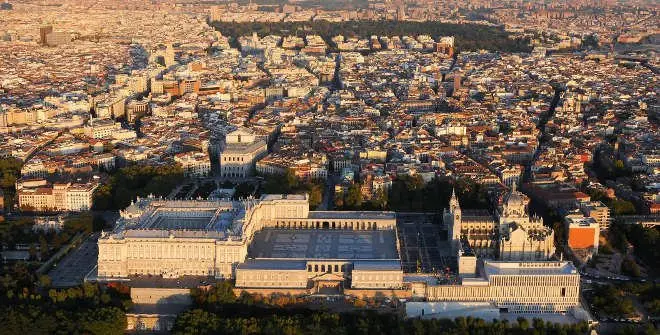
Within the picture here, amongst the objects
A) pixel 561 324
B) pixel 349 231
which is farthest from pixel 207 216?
pixel 561 324

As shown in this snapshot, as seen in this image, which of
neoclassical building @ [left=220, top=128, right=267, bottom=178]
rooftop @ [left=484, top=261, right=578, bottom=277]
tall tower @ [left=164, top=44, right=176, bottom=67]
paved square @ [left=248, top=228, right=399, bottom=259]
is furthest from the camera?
tall tower @ [left=164, top=44, right=176, bottom=67]

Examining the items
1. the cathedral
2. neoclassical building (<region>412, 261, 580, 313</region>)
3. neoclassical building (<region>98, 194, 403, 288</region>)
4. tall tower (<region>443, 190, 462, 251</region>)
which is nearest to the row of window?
neoclassical building (<region>98, 194, 403, 288</region>)

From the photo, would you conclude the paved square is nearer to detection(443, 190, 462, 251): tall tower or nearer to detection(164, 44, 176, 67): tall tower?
detection(443, 190, 462, 251): tall tower

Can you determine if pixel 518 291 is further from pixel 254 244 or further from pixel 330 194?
pixel 330 194

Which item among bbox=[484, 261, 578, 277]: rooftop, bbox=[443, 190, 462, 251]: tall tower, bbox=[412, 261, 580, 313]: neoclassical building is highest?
bbox=[443, 190, 462, 251]: tall tower

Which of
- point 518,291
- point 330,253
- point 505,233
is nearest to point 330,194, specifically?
point 330,253

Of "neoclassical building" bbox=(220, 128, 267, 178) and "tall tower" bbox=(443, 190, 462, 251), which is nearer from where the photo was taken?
"tall tower" bbox=(443, 190, 462, 251)

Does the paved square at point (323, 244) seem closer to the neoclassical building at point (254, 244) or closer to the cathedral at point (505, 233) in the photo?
the neoclassical building at point (254, 244)

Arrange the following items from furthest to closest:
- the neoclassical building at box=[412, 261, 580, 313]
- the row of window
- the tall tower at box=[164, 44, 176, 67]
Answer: the tall tower at box=[164, 44, 176, 67] → the row of window → the neoclassical building at box=[412, 261, 580, 313]
